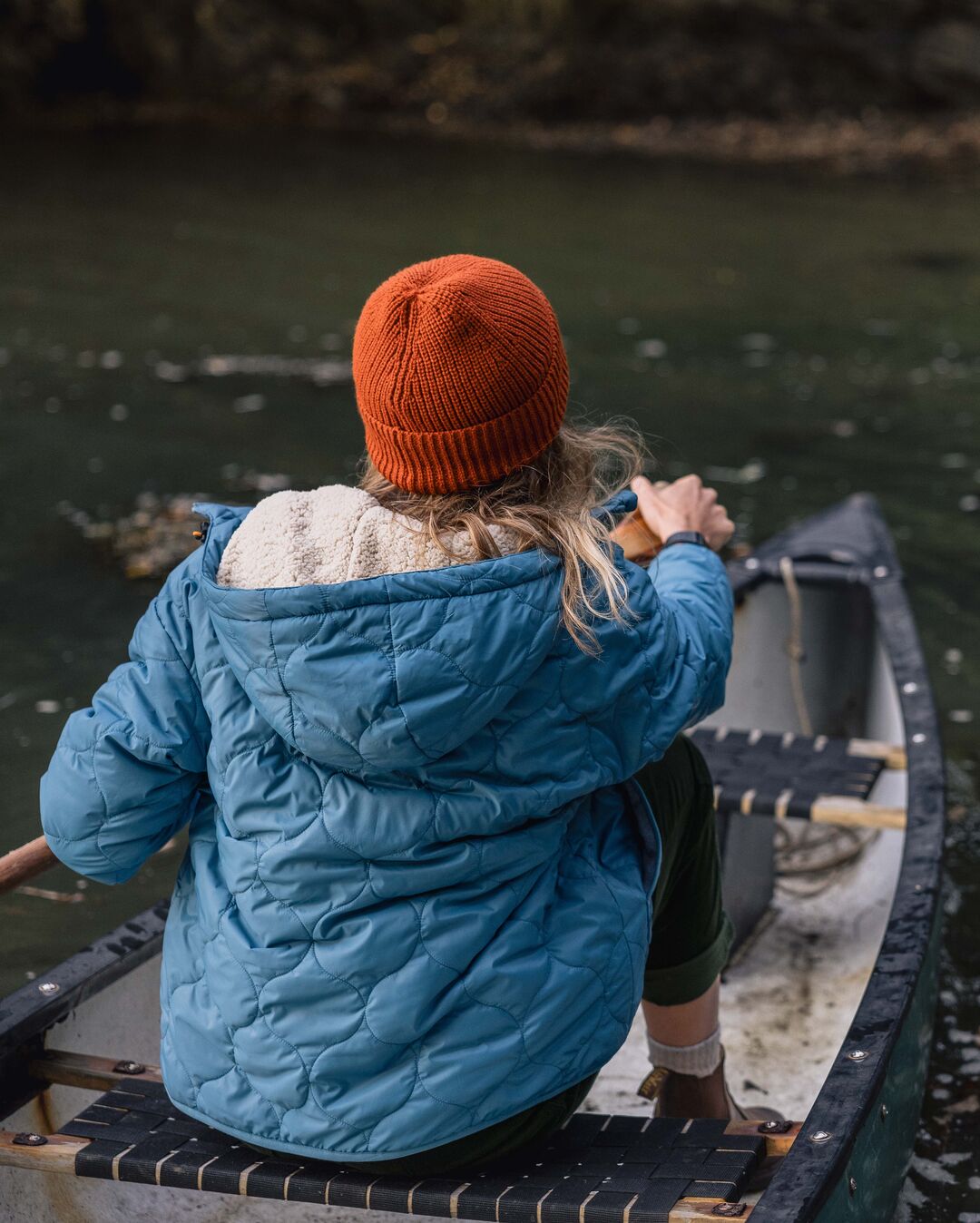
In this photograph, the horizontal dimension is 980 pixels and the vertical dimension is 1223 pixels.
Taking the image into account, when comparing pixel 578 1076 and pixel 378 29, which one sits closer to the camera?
pixel 578 1076

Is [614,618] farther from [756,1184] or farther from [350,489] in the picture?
[756,1184]

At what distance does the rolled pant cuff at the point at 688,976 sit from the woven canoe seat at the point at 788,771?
0.89 meters

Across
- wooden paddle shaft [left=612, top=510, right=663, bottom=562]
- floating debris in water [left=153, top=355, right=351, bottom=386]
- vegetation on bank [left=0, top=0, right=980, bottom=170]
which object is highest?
wooden paddle shaft [left=612, top=510, right=663, bottom=562]

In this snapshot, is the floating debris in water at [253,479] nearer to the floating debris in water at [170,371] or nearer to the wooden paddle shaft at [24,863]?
the floating debris in water at [170,371]

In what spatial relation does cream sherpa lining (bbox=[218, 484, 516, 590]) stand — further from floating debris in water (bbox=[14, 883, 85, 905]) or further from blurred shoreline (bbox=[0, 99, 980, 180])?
blurred shoreline (bbox=[0, 99, 980, 180])

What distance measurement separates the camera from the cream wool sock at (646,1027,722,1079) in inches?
98.4

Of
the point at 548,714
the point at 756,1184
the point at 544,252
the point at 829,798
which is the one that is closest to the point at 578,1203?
the point at 756,1184

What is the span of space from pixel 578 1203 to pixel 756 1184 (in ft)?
1.38

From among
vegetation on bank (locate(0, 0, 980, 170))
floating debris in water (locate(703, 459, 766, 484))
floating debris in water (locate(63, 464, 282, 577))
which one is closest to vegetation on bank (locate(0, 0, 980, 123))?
vegetation on bank (locate(0, 0, 980, 170))

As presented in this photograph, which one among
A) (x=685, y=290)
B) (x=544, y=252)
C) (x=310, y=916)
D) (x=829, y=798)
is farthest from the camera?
(x=544, y=252)

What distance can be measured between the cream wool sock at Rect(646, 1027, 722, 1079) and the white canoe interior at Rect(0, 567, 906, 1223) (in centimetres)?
49

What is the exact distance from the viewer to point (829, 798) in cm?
335

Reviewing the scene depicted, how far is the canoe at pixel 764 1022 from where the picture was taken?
2037mm

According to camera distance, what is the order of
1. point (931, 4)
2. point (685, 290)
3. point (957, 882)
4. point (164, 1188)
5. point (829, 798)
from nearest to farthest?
1. point (164, 1188)
2. point (829, 798)
3. point (957, 882)
4. point (685, 290)
5. point (931, 4)
